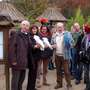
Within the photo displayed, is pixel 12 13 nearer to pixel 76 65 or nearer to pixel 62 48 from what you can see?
pixel 76 65

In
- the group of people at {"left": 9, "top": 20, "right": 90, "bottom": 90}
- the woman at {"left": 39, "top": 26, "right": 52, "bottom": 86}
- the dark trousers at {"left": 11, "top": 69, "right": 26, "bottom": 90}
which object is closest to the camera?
the group of people at {"left": 9, "top": 20, "right": 90, "bottom": 90}

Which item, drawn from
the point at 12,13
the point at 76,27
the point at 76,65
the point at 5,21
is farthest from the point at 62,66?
the point at 12,13

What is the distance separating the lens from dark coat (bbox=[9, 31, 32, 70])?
9055mm

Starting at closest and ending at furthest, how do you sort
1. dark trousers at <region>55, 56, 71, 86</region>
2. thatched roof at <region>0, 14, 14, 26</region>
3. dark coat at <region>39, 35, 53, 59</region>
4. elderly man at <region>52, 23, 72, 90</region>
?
thatched roof at <region>0, 14, 14, 26</region>, elderly man at <region>52, 23, 72, 90</region>, dark trousers at <region>55, 56, 71, 86</region>, dark coat at <region>39, 35, 53, 59</region>

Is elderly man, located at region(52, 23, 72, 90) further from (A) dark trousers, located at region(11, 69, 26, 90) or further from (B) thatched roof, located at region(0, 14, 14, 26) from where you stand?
(B) thatched roof, located at region(0, 14, 14, 26)

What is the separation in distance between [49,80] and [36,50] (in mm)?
2325

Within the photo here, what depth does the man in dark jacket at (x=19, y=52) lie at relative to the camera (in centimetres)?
909

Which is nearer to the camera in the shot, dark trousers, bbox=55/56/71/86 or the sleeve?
the sleeve

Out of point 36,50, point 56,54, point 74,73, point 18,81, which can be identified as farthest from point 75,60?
point 18,81

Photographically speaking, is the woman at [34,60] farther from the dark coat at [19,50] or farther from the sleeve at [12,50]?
the sleeve at [12,50]

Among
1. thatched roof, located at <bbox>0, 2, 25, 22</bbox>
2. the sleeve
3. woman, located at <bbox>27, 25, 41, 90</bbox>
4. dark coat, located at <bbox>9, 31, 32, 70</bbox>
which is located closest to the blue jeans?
woman, located at <bbox>27, 25, 41, 90</bbox>

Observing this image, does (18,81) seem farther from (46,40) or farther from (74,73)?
(74,73)

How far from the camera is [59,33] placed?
35.0 ft

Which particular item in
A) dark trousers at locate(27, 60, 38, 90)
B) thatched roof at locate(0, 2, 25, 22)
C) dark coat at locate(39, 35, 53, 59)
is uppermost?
thatched roof at locate(0, 2, 25, 22)
